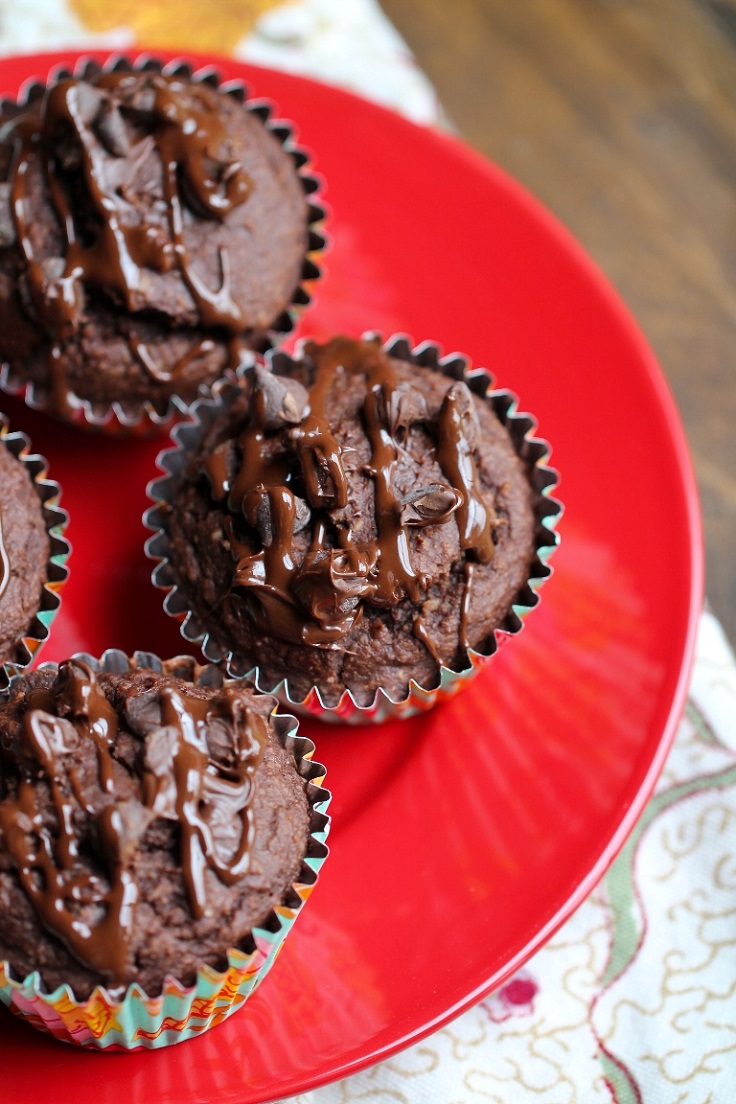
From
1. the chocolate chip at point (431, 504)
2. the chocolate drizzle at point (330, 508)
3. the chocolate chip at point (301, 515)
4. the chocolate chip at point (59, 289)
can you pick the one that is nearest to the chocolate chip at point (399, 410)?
the chocolate drizzle at point (330, 508)

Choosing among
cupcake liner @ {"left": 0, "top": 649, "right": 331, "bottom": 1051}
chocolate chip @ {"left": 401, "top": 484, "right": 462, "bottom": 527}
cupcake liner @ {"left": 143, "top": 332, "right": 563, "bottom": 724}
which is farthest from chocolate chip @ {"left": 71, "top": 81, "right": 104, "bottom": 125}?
cupcake liner @ {"left": 0, "top": 649, "right": 331, "bottom": 1051}

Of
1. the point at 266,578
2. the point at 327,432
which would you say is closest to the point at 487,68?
the point at 327,432

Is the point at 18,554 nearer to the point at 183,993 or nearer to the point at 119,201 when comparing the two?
the point at 119,201

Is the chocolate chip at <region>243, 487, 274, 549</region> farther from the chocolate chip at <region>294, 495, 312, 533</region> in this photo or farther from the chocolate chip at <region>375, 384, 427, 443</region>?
the chocolate chip at <region>375, 384, 427, 443</region>

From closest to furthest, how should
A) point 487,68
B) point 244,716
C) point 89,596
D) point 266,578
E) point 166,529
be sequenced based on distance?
point 244,716, point 266,578, point 166,529, point 89,596, point 487,68

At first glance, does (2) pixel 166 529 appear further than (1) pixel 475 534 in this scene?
Yes

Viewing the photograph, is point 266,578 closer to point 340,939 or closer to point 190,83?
point 340,939
